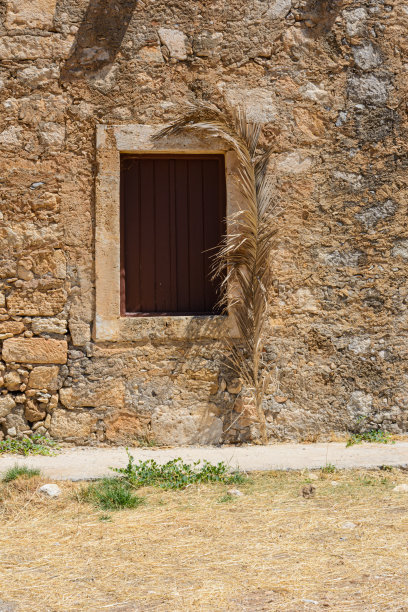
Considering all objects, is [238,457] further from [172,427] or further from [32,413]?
[32,413]

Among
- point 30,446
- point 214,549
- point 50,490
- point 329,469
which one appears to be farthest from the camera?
point 30,446

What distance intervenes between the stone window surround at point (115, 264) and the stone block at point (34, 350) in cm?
30

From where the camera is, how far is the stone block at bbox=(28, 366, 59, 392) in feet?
17.0

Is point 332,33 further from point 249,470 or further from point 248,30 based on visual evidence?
point 249,470

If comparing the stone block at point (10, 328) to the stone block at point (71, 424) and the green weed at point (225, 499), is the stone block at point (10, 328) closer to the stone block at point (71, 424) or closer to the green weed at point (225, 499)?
the stone block at point (71, 424)

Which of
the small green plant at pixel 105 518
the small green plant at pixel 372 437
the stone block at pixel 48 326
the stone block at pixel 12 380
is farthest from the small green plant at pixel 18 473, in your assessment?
the small green plant at pixel 372 437

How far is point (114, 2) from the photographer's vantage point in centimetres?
536

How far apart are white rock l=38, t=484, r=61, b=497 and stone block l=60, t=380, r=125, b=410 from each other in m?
1.28

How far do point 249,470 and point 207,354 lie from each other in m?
1.20

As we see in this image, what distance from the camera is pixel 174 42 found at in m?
5.39

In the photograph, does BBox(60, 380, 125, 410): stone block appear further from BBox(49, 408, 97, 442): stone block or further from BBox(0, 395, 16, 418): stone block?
BBox(0, 395, 16, 418): stone block

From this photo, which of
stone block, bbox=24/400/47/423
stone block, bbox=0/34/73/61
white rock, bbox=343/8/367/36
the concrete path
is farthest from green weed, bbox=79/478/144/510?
white rock, bbox=343/8/367/36

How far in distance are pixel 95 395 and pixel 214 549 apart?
2323 mm

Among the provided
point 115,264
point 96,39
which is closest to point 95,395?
point 115,264
